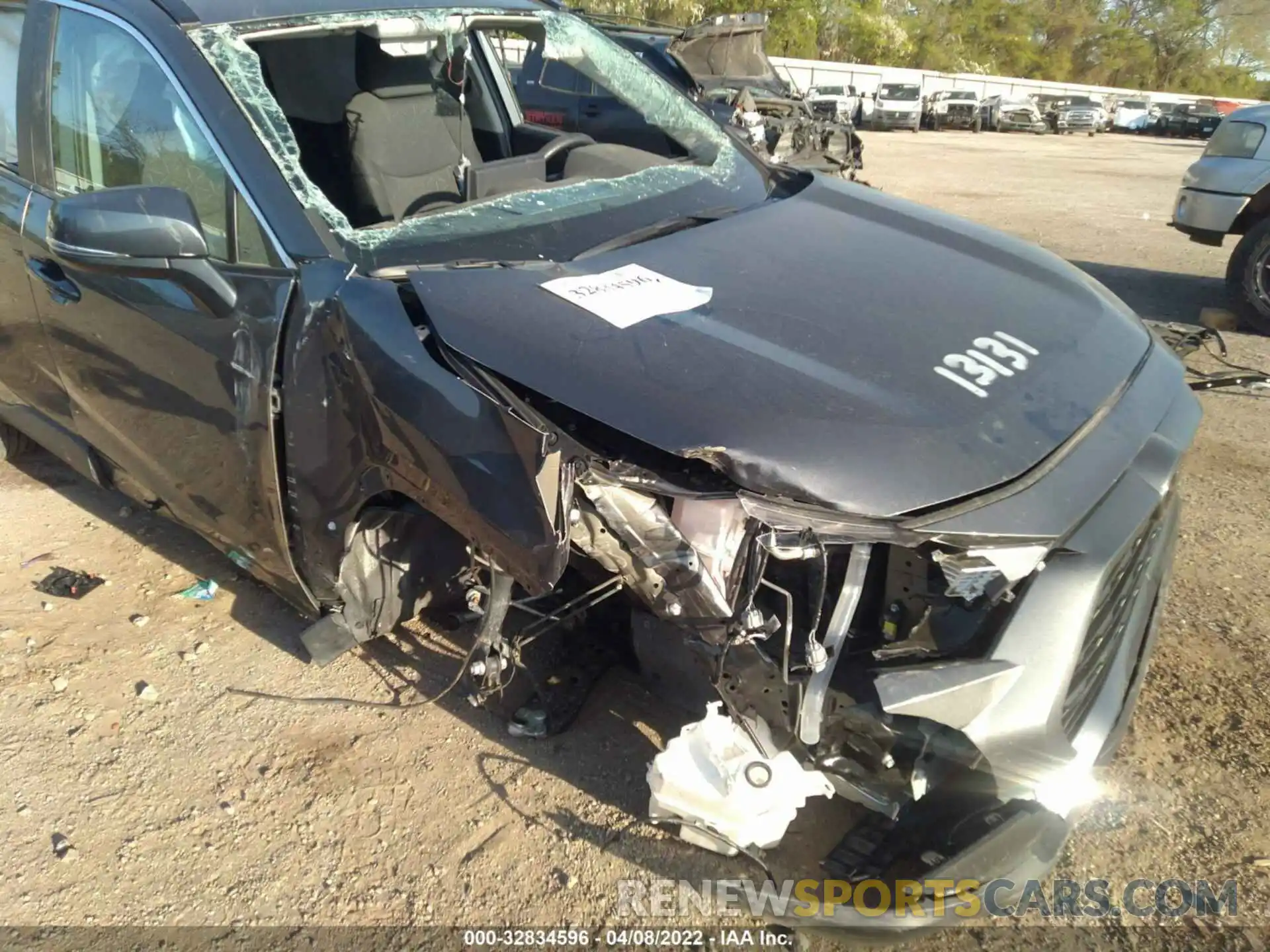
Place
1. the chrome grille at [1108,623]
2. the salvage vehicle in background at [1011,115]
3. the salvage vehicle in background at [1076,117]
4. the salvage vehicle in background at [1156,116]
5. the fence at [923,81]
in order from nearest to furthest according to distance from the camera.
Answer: the chrome grille at [1108,623], the salvage vehicle in background at [1011,115], the salvage vehicle in background at [1076,117], the fence at [923,81], the salvage vehicle in background at [1156,116]

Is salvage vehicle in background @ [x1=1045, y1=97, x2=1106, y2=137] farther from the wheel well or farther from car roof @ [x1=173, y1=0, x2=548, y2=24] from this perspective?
car roof @ [x1=173, y1=0, x2=548, y2=24]

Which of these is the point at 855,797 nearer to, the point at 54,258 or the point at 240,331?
the point at 240,331

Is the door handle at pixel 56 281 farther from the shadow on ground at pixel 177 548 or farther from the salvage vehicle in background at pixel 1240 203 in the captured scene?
the salvage vehicle in background at pixel 1240 203

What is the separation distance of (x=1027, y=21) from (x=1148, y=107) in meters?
22.7

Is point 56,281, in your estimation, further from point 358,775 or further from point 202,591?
point 358,775

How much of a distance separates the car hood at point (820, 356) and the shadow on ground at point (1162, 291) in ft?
14.9

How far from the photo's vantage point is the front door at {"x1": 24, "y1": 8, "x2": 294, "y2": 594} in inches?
90.0

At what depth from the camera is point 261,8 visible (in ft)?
8.26

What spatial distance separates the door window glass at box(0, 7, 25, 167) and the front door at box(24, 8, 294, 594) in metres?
0.19

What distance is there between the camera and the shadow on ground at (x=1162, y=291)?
258 inches

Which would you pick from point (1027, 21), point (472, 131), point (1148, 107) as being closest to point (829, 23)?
point (1027, 21)

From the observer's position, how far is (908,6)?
50.2m

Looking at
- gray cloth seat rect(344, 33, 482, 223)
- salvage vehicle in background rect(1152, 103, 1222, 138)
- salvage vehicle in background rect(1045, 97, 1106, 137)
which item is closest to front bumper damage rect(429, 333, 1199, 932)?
gray cloth seat rect(344, 33, 482, 223)

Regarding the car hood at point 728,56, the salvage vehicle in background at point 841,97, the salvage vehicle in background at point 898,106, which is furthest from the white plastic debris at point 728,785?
the salvage vehicle in background at point 898,106
